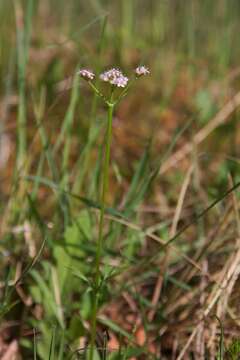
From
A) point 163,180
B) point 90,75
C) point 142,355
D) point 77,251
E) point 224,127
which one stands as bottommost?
point 142,355

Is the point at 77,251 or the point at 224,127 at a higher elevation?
the point at 224,127

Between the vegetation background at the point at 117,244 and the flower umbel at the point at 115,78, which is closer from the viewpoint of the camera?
the flower umbel at the point at 115,78

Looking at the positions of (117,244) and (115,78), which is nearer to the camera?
(115,78)

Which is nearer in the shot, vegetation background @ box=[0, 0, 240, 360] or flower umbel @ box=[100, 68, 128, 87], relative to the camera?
flower umbel @ box=[100, 68, 128, 87]

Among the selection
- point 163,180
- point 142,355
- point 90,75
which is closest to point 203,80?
point 163,180

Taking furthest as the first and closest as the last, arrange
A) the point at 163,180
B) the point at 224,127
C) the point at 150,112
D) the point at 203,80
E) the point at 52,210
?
the point at 203,80, the point at 150,112, the point at 224,127, the point at 163,180, the point at 52,210

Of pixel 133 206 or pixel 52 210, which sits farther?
pixel 52 210

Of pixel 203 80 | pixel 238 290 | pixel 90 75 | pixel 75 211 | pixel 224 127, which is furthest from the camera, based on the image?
pixel 203 80

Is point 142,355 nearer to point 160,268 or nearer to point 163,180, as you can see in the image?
point 160,268

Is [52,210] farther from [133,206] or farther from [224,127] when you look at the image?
[224,127]
